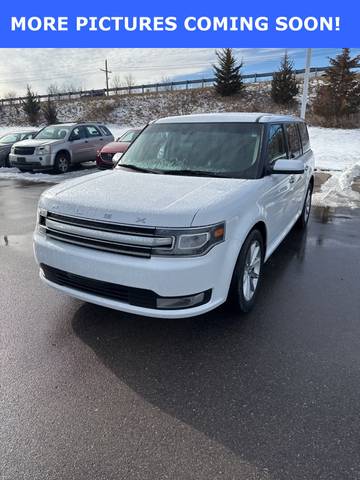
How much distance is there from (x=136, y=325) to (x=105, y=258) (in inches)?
33.9

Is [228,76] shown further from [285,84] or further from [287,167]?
[287,167]

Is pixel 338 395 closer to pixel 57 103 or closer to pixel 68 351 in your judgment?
pixel 68 351

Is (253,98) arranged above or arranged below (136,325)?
above

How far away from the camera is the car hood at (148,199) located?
9.17ft

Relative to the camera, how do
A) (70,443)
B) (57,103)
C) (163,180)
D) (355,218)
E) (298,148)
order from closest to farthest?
1. (70,443)
2. (163,180)
3. (298,148)
4. (355,218)
5. (57,103)

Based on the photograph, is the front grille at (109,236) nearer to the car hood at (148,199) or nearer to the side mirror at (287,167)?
the car hood at (148,199)

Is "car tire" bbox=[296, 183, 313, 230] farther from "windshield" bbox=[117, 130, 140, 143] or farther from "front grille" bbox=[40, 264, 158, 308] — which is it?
"windshield" bbox=[117, 130, 140, 143]

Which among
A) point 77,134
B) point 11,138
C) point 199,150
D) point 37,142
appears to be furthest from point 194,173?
point 11,138

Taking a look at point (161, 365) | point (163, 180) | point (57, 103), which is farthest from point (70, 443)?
point (57, 103)

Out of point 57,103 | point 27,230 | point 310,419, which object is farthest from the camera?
point 57,103

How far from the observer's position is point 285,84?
101 ft

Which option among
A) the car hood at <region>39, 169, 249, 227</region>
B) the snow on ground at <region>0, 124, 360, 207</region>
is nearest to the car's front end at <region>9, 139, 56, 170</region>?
the snow on ground at <region>0, 124, 360, 207</region>

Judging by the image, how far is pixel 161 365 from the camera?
2900 mm

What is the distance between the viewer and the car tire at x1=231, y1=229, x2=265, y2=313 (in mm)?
3236
